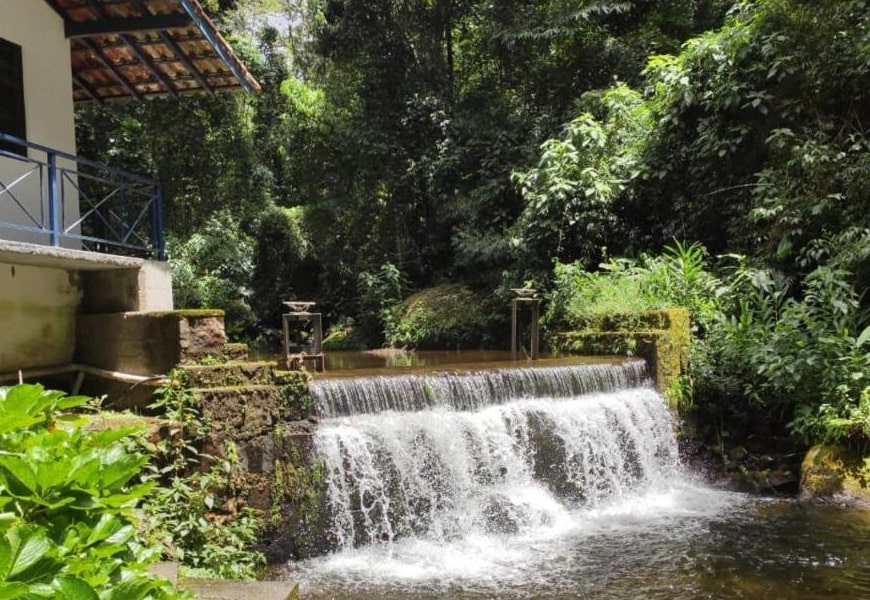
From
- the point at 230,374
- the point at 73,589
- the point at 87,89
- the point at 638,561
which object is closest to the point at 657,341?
the point at 638,561

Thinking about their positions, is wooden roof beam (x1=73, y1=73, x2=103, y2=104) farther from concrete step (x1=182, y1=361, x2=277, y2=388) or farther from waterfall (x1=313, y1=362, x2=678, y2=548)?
waterfall (x1=313, y1=362, x2=678, y2=548)

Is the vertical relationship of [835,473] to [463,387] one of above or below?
below

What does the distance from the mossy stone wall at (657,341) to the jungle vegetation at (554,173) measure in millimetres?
269

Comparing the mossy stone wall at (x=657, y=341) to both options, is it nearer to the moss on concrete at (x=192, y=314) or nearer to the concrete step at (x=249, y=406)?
the concrete step at (x=249, y=406)

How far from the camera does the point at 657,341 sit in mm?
9602

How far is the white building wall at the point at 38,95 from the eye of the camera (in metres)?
7.30

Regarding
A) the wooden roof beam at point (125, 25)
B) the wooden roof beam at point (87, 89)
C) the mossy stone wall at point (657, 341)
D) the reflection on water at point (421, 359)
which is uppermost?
the wooden roof beam at point (125, 25)

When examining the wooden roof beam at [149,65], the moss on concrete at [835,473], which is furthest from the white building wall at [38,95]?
the moss on concrete at [835,473]

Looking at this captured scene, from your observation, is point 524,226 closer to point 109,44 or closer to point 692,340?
point 692,340

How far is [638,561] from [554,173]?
8.74m

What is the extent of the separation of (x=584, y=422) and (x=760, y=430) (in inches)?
106

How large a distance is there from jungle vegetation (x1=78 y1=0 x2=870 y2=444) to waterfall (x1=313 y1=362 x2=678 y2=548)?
62.7 inches

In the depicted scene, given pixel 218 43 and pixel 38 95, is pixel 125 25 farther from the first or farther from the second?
pixel 38 95

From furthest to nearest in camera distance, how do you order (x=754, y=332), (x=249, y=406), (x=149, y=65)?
1. (x=754, y=332)
2. (x=149, y=65)
3. (x=249, y=406)
